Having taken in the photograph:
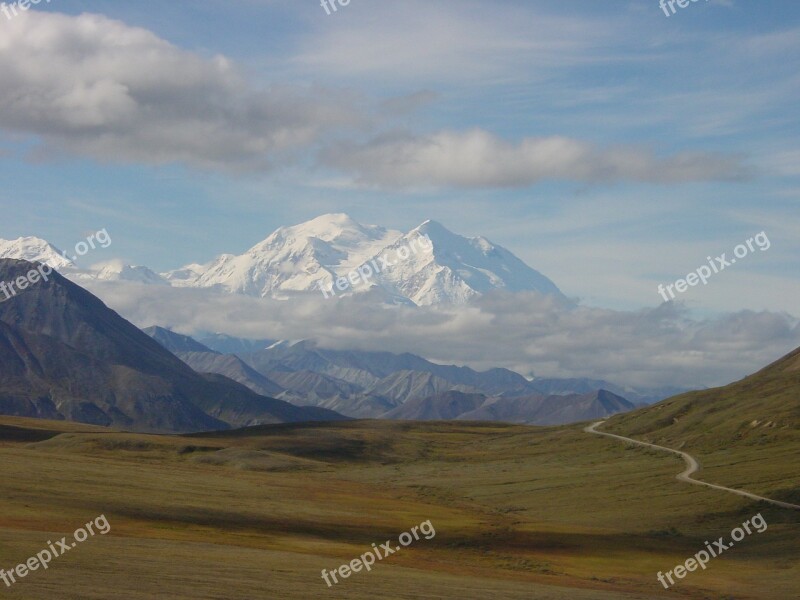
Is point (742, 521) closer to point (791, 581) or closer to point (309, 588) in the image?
point (791, 581)

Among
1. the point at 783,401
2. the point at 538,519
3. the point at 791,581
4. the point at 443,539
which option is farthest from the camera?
the point at 783,401

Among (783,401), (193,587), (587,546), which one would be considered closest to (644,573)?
(587,546)

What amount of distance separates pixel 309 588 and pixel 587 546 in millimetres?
53384

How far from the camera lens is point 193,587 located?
177 ft

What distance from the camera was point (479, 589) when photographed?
2660 inches

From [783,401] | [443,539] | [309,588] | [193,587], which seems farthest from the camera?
[783,401]

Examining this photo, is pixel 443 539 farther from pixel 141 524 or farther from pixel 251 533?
pixel 141 524

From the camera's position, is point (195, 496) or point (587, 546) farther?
point (195, 496)

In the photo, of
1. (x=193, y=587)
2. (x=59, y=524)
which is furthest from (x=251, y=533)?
(x=193, y=587)

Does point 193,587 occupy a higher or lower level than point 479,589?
higher

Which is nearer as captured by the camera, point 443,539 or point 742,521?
point 443,539

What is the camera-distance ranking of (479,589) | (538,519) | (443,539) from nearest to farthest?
(479,589)
(443,539)
(538,519)

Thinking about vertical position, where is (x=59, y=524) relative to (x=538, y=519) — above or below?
above

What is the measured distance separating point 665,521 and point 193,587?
80.1 metres
